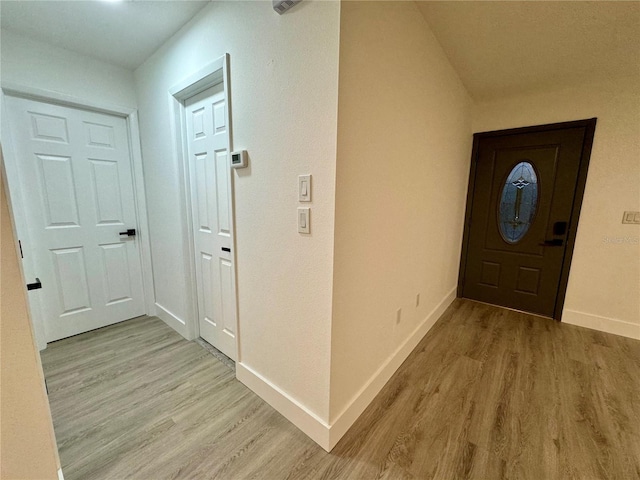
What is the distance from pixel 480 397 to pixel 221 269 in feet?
6.62

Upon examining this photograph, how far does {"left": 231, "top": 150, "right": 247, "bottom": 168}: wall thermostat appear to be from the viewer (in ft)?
4.78

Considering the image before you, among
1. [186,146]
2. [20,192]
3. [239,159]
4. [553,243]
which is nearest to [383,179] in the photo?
[239,159]

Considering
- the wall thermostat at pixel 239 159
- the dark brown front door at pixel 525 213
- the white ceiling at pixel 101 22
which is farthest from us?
the dark brown front door at pixel 525 213

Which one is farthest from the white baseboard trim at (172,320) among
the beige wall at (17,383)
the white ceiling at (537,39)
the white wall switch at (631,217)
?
the white wall switch at (631,217)

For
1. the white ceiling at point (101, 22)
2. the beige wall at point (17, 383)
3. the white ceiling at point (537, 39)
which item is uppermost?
the white ceiling at point (101, 22)

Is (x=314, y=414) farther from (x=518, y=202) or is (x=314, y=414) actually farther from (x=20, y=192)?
(x=518, y=202)

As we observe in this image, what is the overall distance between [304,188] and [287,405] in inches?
49.4

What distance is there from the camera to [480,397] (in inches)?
64.7

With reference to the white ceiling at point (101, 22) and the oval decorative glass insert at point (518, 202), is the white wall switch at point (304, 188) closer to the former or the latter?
the white ceiling at point (101, 22)

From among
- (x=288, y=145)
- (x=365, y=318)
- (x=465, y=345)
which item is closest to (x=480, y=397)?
(x=465, y=345)

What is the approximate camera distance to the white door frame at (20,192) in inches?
74.1

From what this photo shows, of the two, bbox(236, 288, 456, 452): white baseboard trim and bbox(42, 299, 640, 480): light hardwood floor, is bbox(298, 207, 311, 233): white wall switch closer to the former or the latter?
bbox(236, 288, 456, 452): white baseboard trim

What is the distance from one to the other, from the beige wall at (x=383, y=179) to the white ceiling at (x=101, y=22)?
1.25 m

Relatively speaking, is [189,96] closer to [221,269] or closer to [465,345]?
[221,269]
